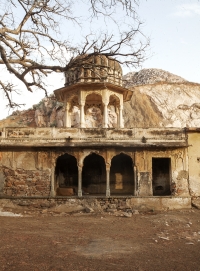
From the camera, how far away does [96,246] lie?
8.20m

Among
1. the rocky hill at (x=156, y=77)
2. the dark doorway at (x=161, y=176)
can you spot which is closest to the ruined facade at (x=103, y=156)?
the dark doorway at (x=161, y=176)

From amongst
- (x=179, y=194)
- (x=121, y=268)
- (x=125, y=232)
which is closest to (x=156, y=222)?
(x=125, y=232)

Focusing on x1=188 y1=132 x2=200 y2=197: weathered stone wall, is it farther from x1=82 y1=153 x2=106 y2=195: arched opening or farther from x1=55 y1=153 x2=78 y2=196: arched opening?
x1=55 y1=153 x2=78 y2=196: arched opening

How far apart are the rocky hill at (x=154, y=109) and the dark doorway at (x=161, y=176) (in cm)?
1654

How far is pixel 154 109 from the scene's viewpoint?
1442 inches

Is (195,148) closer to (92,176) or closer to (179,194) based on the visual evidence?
(179,194)

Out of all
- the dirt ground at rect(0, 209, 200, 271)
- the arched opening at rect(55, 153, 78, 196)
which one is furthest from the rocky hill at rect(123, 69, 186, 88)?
the dirt ground at rect(0, 209, 200, 271)

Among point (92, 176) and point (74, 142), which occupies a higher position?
point (74, 142)

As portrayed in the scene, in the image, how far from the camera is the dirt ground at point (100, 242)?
645cm

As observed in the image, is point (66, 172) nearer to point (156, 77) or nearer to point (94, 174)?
point (94, 174)

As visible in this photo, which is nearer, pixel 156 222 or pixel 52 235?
pixel 52 235

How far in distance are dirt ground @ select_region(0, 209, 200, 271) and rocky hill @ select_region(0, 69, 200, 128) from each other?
72.6 feet

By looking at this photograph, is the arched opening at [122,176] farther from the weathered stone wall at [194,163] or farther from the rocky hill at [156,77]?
the rocky hill at [156,77]

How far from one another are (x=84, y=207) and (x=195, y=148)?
6.20 metres
